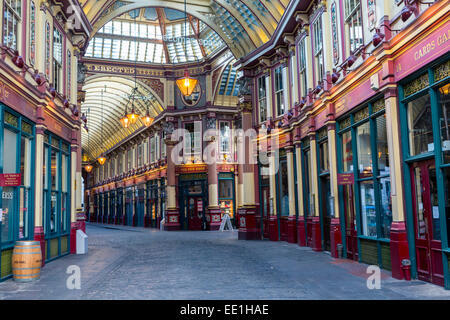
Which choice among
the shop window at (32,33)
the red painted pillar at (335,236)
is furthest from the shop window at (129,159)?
the red painted pillar at (335,236)

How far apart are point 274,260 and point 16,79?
8006 millimetres

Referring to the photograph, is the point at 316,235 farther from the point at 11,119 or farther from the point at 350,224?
the point at 11,119

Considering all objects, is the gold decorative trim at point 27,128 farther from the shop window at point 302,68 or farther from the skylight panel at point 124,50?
the skylight panel at point 124,50

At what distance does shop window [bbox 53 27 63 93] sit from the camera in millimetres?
14961

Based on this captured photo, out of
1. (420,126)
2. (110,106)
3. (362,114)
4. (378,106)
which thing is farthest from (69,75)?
(110,106)

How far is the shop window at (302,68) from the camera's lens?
Result: 1725 centimetres

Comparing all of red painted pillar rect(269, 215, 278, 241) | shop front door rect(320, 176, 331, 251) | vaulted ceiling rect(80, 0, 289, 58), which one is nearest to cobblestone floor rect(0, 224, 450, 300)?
shop front door rect(320, 176, 331, 251)

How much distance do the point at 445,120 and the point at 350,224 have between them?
5.64 metres

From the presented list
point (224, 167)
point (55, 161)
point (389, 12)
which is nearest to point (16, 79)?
point (55, 161)

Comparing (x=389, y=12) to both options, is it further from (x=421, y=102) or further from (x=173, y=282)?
(x=173, y=282)

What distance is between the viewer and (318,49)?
51.2 feet

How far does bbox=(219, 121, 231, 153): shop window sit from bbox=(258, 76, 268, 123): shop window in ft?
39.4

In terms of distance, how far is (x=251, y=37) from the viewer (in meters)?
21.9
